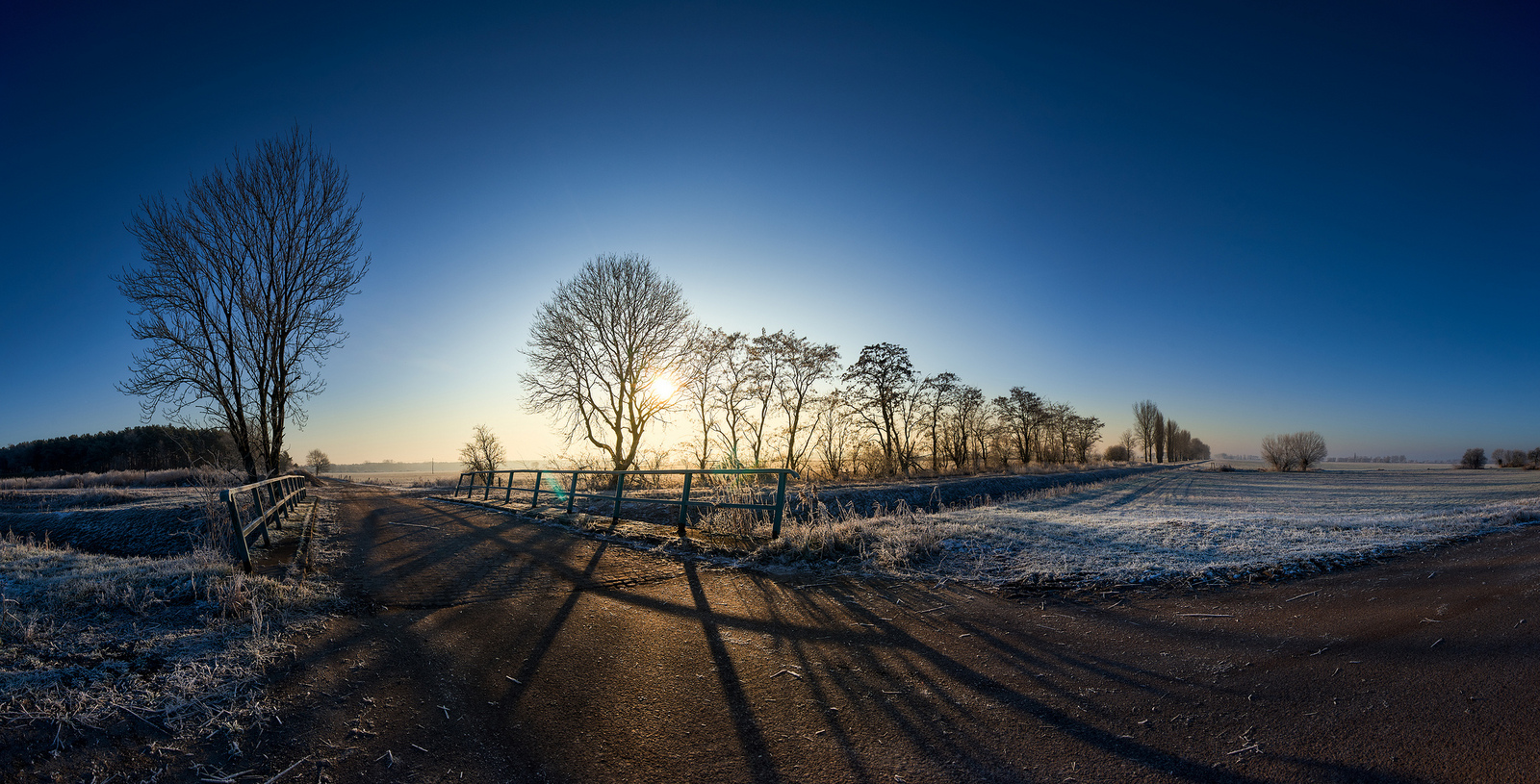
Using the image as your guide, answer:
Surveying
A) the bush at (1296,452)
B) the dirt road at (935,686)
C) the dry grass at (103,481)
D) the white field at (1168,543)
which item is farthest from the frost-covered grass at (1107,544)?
the bush at (1296,452)

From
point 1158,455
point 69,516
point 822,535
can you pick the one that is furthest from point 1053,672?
point 1158,455

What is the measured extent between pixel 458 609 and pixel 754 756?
3.22 meters

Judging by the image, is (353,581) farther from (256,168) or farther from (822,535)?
(256,168)

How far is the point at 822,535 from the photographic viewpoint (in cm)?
632

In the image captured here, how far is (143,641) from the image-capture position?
3.12 m

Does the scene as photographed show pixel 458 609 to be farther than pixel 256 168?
No

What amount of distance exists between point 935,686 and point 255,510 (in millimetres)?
10109

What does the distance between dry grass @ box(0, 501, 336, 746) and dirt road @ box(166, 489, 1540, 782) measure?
1.01 feet

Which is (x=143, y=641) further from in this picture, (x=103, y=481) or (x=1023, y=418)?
(x=1023, y=418)

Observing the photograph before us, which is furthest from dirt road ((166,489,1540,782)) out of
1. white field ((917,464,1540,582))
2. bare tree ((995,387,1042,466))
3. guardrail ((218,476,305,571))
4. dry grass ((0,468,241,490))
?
bare tree ((995,387,1042,466))

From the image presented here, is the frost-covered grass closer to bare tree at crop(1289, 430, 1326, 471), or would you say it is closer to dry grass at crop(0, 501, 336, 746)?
dry grass at crop(0, 501, 336, 746)

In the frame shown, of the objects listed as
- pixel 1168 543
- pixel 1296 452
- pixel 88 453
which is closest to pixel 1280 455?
pixel 1296 452

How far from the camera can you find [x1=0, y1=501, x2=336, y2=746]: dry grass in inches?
92.6

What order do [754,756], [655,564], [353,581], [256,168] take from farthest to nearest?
[256,168] → [655,564] → [353,581] → [754,756]
